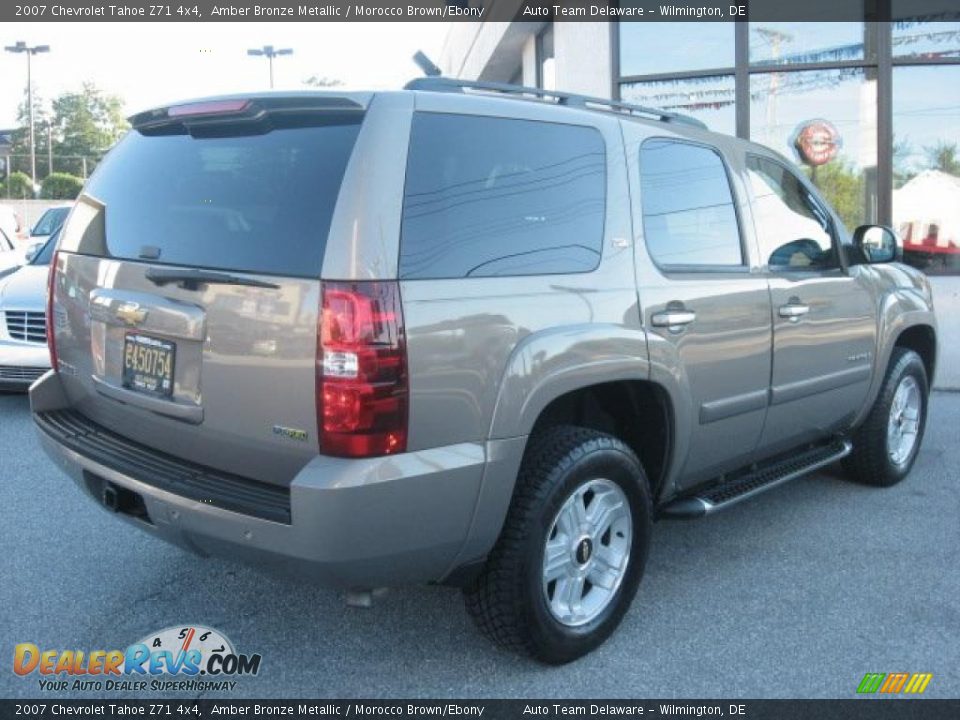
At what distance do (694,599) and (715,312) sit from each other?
3.91 ft

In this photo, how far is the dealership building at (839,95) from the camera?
Answer: 955 cm

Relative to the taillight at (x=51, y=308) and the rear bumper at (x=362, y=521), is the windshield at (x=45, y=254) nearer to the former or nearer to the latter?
the taillight at (x=51, y=308)

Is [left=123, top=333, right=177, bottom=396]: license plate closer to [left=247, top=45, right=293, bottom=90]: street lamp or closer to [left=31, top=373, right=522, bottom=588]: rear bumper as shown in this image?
[left=31, top=373, right=522, bottom=588]: rear bumper

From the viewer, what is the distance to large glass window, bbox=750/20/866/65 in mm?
9867

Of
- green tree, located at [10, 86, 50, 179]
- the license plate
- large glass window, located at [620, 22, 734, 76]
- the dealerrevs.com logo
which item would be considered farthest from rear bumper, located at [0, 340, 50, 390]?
green tree, located at [10, 86, 50, 179]

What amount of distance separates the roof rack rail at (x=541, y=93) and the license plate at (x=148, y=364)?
117cm

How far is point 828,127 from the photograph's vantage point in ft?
32.9

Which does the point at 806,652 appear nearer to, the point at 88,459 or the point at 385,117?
the point at 385,117

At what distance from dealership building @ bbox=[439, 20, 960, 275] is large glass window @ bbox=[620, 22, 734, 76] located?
11mm

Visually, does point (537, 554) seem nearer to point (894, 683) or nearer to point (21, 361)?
point (894, 683)

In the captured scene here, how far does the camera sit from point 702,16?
10.1 meters

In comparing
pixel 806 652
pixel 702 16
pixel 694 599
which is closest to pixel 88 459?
pixel 694 599

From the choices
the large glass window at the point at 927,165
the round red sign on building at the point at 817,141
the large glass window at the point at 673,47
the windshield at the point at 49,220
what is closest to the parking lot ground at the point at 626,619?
the large glass window at the point at 927,165

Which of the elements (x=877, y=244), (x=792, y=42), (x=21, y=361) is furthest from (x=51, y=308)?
(x=792, y=42)
